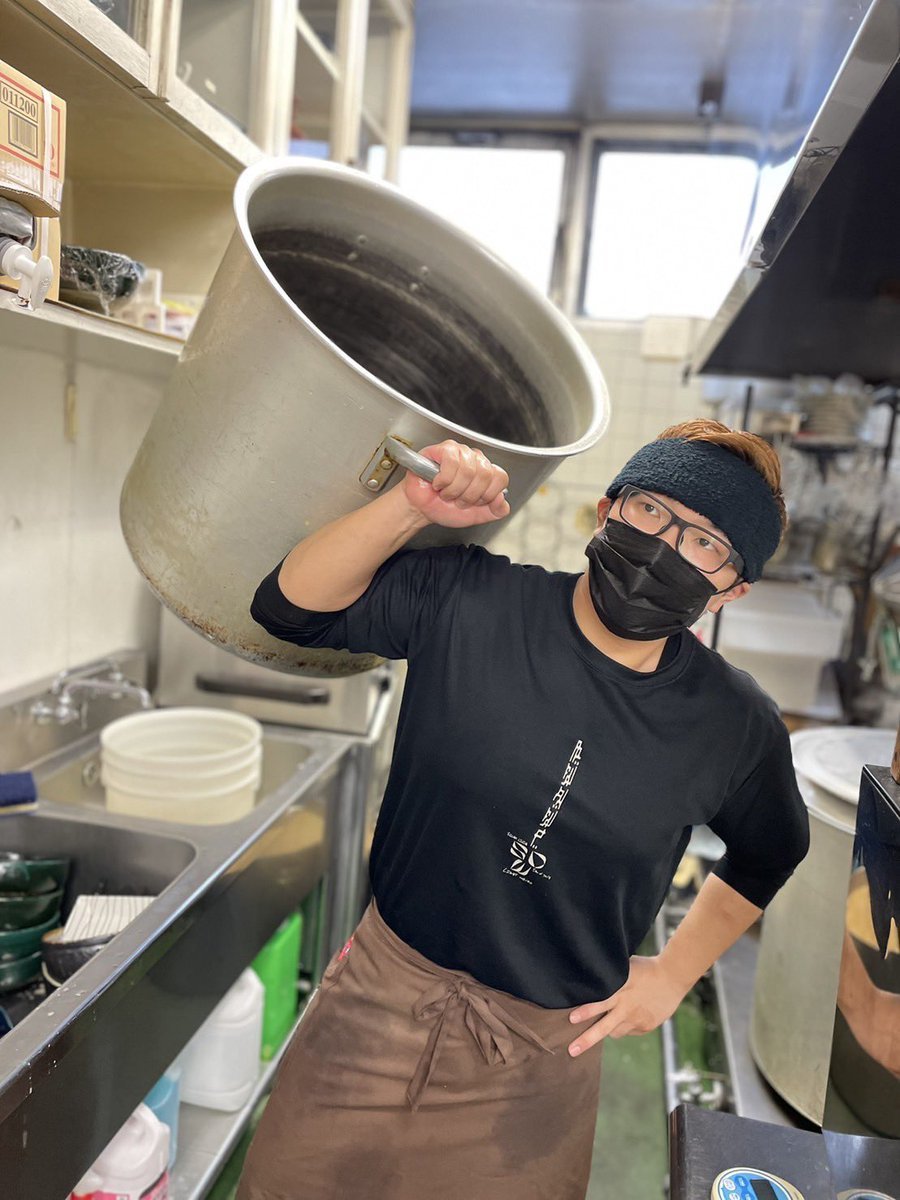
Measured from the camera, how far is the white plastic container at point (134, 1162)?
1261mm

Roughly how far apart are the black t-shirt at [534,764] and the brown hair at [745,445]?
0.21 metres

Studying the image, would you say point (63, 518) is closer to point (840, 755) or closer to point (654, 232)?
point (840, 755)

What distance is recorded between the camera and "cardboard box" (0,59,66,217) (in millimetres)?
921

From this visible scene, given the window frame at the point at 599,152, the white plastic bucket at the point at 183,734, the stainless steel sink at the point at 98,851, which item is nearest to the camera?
the stainless steel sink at the point at 98,851

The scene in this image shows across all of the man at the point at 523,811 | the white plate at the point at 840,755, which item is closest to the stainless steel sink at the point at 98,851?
the man at the point at 523,811

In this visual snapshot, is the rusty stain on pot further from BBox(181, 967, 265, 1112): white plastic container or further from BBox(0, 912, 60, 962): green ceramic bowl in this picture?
BBox(181, 967, 265, 1112): white plastic container

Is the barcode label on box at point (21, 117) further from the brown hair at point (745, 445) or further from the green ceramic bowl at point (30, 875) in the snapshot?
the green ceramic bowl at point (30, 875)

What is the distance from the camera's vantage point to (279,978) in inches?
72.6

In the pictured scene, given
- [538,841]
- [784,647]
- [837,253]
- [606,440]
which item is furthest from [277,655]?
[606,440]

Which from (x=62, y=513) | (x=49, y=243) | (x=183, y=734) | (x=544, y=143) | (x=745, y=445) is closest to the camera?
(x=745, y=445)

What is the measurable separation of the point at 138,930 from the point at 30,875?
1.10 feet

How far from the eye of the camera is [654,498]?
0.93 meters

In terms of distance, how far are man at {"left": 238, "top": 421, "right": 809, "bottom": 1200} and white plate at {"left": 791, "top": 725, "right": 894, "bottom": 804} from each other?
1.63ft

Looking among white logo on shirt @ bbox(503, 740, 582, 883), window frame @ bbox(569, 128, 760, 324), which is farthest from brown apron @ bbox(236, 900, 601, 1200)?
window frame @ bbox(569, 128, 760, 324)
